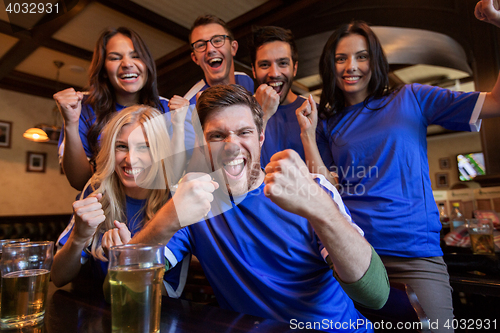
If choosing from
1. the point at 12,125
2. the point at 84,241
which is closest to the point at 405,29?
the point at 84,241

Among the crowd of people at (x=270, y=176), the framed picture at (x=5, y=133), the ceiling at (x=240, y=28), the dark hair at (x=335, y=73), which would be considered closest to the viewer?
the crowd of people at (x=270, y=176)

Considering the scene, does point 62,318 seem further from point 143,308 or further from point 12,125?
point 12,125

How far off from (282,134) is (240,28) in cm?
265

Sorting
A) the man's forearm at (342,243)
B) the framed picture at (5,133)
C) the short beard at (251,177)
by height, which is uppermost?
the framed picture at (5,133)

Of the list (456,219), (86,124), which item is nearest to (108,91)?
(86,124)

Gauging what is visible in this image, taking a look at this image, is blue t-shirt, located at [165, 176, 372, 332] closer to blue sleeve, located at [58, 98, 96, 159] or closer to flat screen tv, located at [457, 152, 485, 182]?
blue sleeve, located at [58, 98, 96, 159]

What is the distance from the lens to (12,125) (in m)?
5.57

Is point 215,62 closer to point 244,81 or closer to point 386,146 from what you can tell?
point 244,81

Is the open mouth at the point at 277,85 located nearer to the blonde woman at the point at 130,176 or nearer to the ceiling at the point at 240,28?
the blonde woman at the point at 130,176

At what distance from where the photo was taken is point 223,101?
120cm

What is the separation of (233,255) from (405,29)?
351cm

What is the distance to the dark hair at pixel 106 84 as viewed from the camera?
1.67 m

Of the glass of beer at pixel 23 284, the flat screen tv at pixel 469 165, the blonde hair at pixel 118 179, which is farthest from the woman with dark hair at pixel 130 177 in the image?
the flat screen tv at pixel 469 165

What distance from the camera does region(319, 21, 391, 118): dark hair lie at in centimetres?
157
